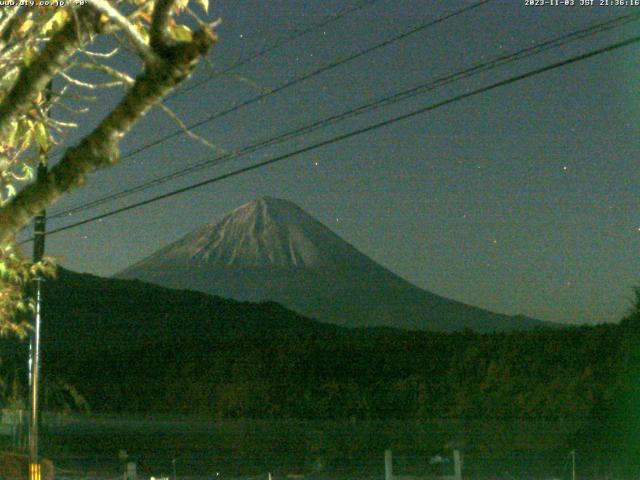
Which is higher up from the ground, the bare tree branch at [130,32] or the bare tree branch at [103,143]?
the bare tree branch at [130,32]

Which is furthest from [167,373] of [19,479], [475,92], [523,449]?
[475,92]

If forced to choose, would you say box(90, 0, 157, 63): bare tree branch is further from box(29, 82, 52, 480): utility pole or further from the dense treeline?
the dense treeline

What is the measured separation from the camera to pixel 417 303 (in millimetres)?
145750

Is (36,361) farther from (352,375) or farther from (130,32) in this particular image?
(352,375)

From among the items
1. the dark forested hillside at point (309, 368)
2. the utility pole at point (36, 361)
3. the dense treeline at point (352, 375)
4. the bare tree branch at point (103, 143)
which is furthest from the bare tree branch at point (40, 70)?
the dark forested hillside at point (309, 368)

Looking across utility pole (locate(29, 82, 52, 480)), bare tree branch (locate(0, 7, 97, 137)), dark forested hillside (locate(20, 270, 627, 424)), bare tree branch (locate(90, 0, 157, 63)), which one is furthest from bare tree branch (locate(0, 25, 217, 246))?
dark forested hillside (locate(20, 270, 627, 424))

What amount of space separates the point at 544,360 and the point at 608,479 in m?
22.2

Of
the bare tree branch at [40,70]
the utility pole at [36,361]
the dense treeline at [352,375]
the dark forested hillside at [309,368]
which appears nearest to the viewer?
the bare tree branch at [40,70]

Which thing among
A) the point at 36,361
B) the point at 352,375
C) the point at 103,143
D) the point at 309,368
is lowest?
the point at 36,361

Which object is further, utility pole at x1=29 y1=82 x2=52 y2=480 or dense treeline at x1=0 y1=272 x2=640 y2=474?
dense treeline at x1=0 y1=272 x2=640 y2=474

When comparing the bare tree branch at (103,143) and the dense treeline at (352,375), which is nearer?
the bare tree branch at (103,143)

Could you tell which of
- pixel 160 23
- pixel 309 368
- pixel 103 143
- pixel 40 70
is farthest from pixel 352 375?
pixel 160 23

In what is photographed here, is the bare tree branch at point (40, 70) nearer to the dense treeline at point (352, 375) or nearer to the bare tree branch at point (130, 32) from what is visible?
the bare tree branch at point (130, 32)

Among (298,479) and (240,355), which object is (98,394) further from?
(298,479)
